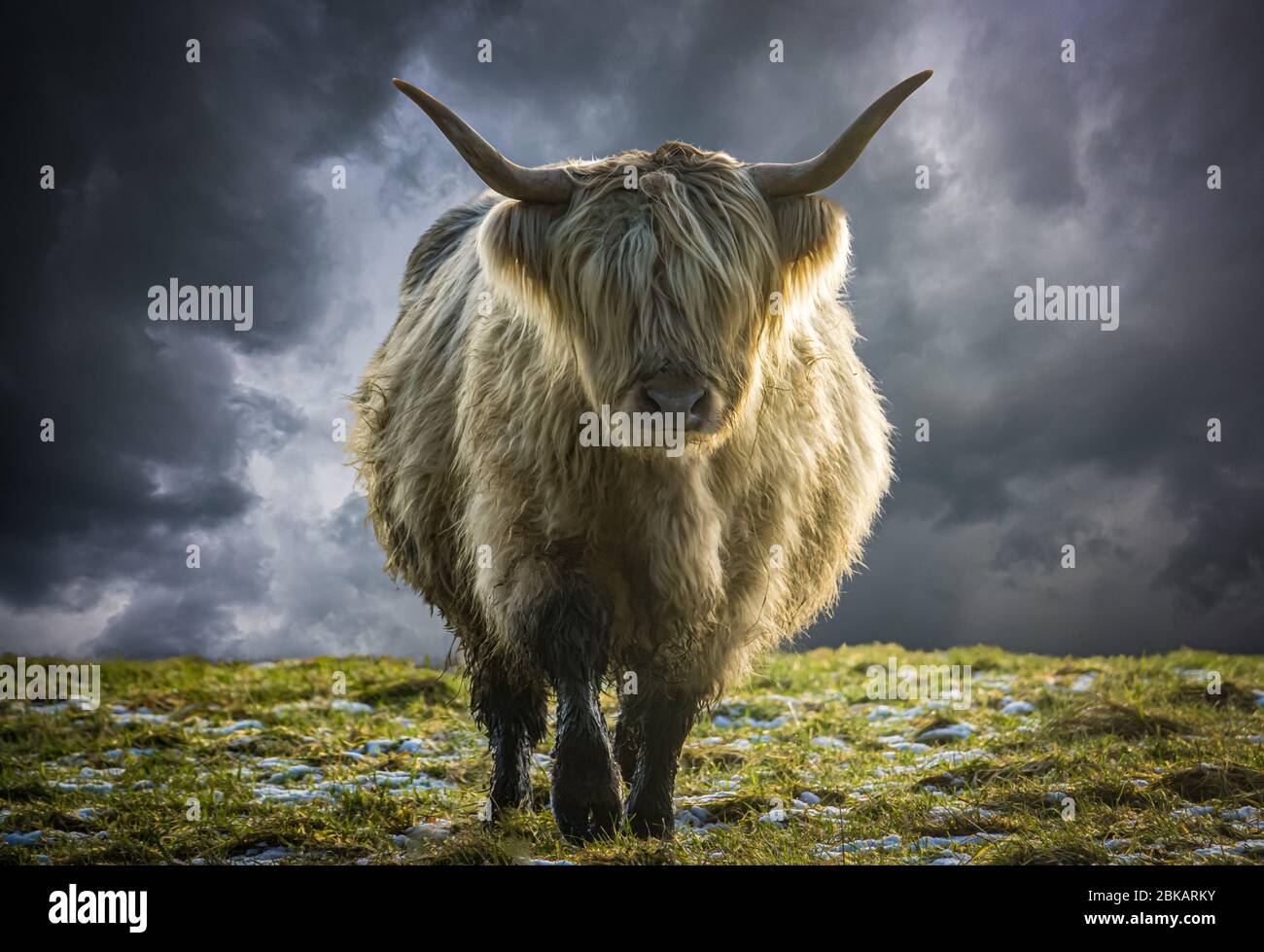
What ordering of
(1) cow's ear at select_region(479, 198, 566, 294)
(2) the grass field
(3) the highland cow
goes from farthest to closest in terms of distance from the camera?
(1) cow's ear at select_region(479, 198, 566, 294) → (2) the grass field → (3) the highland cow

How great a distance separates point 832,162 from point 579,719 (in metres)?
2.27

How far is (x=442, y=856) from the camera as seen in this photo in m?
3.71

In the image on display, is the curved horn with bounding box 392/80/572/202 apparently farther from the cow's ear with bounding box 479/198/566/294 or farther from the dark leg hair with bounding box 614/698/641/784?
the dark leg hair with bounding box 614/698/641/784

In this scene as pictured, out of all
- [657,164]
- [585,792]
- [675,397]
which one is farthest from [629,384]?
[585,792]

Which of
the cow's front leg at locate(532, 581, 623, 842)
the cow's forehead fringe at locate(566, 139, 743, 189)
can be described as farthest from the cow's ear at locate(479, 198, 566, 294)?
the cow's front leg at locate(532, 581, 623, 842)

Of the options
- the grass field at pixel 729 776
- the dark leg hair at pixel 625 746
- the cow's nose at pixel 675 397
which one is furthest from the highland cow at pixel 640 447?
the grass field at pixel 729 776

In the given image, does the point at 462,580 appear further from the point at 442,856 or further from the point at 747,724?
the point at 747,724

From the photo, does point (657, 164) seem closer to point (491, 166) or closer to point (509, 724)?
point (491, 166)

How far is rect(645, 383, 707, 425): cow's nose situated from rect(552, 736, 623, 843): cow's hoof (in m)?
1.27

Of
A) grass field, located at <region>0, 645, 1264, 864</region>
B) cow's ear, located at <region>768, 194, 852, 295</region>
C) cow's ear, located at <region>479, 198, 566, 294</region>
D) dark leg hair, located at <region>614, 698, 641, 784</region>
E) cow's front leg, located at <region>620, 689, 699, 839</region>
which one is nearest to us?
grass field, located at <region>0, 645, 1264, 864</region>

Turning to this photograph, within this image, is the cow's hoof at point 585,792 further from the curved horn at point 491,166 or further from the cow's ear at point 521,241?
the curved horn at point 491,166

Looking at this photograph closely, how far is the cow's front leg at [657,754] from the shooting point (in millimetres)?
4242

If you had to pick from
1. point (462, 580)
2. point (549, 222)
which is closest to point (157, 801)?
point (462, 580)

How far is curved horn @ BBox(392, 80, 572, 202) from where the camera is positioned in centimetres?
376
